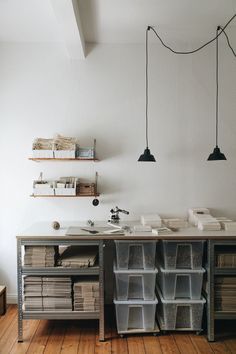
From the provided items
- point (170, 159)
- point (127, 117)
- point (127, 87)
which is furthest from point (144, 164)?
point (127, 87)

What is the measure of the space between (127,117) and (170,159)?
0.65 metres

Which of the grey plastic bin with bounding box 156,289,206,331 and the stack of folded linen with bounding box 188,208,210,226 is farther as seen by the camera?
the stack of folded linen with bounding box 188,208,210,226

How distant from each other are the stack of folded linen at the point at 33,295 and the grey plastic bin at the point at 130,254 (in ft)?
2.37

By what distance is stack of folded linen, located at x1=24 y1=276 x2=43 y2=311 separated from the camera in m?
2.64

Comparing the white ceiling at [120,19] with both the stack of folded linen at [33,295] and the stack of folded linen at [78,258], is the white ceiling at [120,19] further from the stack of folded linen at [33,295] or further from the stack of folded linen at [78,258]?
the stack of folded linen at [33,295]

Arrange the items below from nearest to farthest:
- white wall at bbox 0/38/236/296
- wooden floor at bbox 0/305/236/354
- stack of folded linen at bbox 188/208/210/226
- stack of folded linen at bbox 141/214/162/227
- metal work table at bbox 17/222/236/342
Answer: wooden floor at bbox 0/305/236/354, metal work table at bbox 17/222/236/342, stack of folded linen at bbox 141/214/162/227, stack of folded linen at bbox 188/208/210/226, white wall at bbox 0/38/236/296

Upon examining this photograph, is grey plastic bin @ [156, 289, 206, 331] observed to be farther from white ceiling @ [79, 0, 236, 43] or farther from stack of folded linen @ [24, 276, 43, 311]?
white ceiling @ [79, 0, 236, 43]

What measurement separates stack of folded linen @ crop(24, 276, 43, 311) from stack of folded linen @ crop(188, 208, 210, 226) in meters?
1.57

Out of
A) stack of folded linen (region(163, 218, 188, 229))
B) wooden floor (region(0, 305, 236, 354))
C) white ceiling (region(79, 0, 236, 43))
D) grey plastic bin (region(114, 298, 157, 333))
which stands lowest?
wooden floor (region(0, 305, 236, 354))

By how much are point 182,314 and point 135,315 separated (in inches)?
16.6

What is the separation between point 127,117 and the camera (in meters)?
3.25

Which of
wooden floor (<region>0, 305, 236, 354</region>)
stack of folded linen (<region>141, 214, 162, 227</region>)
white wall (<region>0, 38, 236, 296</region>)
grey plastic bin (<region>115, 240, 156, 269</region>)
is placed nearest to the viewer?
wooden floor (<region>0, 305, 236, 354</region>)

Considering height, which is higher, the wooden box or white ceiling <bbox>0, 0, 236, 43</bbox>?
white ceiling <bbox>0, 0, 236, 43</bbox>

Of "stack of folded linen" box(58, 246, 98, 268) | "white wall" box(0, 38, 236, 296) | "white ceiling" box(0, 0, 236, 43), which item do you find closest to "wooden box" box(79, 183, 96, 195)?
"white wall" box(0, 38, 236, 296)
